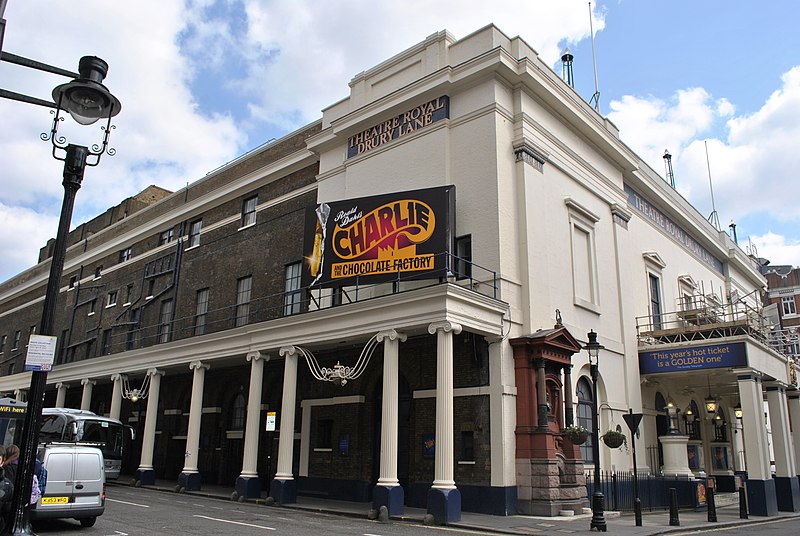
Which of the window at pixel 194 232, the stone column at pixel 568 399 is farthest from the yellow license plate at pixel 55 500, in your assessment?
the window at pixel 194 232

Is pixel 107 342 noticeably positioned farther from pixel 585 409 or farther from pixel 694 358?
pixel 694 358

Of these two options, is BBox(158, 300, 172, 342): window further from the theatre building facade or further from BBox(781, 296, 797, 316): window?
BBox(781, 296, 797, 316): window

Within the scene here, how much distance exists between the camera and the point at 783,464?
24453 mm

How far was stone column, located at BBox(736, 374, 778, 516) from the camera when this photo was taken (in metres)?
21.3

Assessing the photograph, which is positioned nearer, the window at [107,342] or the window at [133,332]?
the window at [133,332]

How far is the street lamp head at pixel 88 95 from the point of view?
8.32m

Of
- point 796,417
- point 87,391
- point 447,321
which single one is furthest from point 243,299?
point 796,417

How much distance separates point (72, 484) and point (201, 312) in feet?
59.3

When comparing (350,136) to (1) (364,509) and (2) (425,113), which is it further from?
(1) (364,509)

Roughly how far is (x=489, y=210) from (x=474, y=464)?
7340 mm

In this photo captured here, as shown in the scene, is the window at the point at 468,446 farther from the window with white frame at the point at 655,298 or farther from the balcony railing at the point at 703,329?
the window with white frame at the point at 655,298

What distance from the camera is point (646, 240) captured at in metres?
28.9

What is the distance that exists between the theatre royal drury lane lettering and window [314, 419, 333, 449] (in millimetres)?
9783

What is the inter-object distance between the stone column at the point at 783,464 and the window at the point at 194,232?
26.3m
